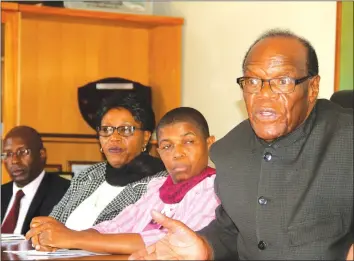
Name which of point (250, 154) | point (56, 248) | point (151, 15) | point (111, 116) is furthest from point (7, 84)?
point (250, 154)

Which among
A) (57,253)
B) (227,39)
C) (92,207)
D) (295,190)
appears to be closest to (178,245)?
(295,190)

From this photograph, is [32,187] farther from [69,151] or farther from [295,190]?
[295,190]

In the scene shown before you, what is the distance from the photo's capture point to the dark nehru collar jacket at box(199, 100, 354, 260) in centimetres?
194

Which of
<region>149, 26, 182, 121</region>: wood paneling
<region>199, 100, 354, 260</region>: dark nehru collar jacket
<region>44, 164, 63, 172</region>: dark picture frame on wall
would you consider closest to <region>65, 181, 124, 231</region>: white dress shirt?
<region>199, 100, 354, 260</region>: dark nehru collar jacket

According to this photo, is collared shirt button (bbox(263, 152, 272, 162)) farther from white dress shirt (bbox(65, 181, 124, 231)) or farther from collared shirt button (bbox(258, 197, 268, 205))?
white dress shirt (bbox(65, 181, 124, 231))

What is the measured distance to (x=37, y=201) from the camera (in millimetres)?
4105

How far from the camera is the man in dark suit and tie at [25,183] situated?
409 cm

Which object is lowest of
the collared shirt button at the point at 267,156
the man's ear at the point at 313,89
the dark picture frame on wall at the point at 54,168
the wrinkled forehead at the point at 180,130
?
the dark picture frame on wall at the point at 54,168

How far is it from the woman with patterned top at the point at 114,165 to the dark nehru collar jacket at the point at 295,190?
1.15 m

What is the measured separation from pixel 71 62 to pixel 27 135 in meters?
0.89

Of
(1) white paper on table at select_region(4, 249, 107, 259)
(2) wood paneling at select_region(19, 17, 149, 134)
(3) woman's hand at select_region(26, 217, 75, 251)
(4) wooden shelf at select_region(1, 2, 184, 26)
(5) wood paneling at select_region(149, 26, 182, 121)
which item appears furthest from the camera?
(5) wood paneling at select_region(149, 26, 182, 121)

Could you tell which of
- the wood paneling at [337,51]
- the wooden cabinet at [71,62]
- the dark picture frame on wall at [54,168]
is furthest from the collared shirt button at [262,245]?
the dark picture frame on wall at [54,168]

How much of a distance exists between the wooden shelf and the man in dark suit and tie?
2.61 ft

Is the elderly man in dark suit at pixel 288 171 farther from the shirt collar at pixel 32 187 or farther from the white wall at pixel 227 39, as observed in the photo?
the shirt collar at pixel 32 187
